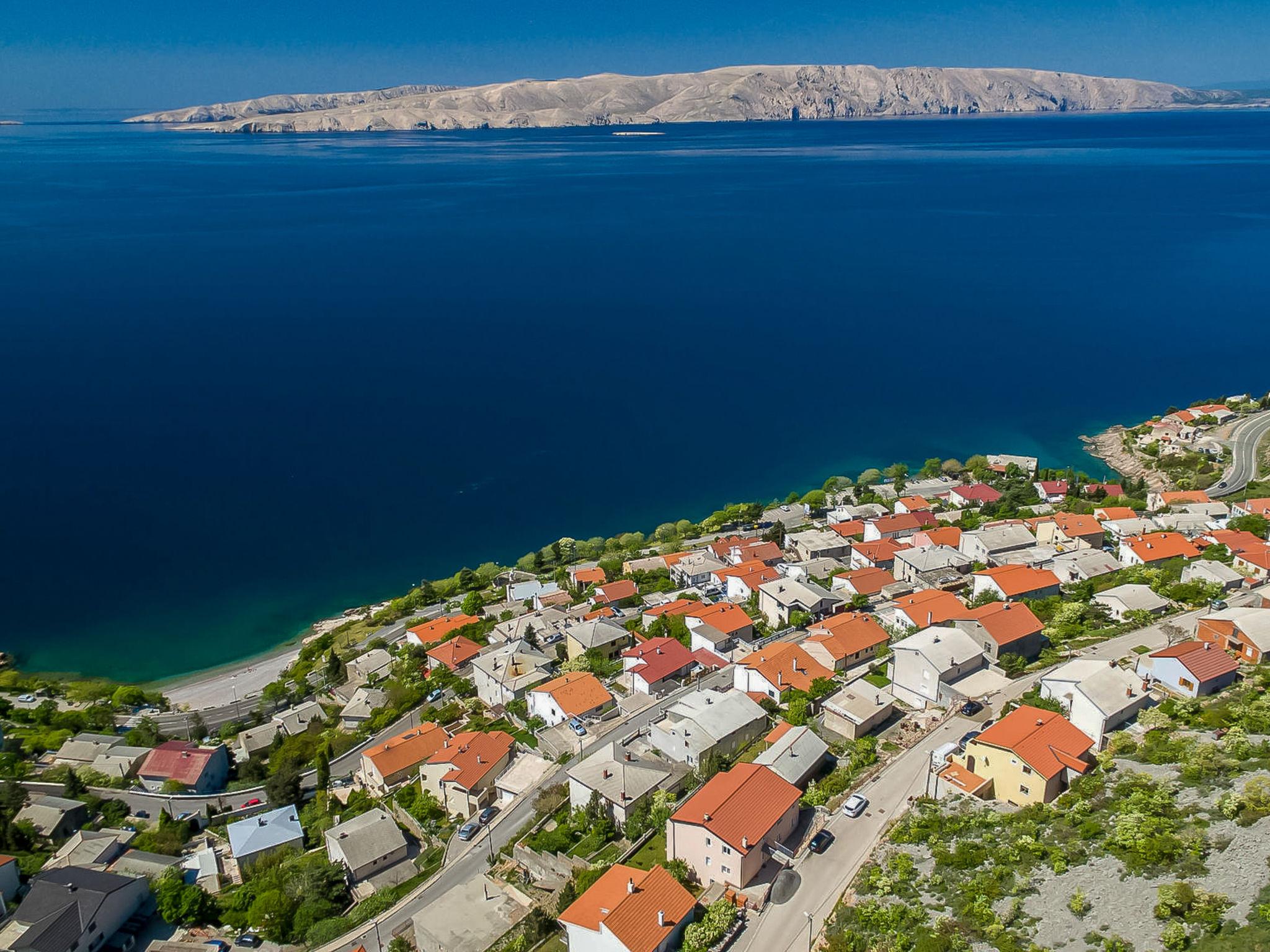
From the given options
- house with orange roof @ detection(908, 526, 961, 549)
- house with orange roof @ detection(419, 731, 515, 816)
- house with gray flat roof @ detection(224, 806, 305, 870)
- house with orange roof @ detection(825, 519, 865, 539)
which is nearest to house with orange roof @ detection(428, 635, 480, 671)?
house with orange roof @ detection(419, 731, 515, 816)

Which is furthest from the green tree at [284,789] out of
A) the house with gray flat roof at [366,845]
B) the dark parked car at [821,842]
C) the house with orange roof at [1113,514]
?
the house with orange roof at [1113,514]

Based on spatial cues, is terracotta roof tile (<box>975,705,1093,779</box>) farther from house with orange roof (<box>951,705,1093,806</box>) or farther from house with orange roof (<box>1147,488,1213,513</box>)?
house with orange roof (<box>1147,488,1213,513</box>)

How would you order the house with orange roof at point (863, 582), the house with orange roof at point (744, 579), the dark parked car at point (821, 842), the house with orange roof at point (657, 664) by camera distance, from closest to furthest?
the dark parked car at point (821, 842)
the house with orange roof at point (657, 664)
the house with orange roof at point (863, 582)
the house with orange roof at point (744, 579)

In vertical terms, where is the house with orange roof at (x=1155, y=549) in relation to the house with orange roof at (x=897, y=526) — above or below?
above

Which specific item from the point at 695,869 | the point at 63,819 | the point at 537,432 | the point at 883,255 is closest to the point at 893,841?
the point at 695,869

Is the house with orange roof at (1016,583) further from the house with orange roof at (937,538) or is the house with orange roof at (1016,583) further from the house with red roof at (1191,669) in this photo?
the house with red roof at (1191,669)

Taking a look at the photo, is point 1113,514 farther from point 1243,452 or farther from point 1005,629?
point 1243,452

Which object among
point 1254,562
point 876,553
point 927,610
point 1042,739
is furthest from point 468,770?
point 1254,562
